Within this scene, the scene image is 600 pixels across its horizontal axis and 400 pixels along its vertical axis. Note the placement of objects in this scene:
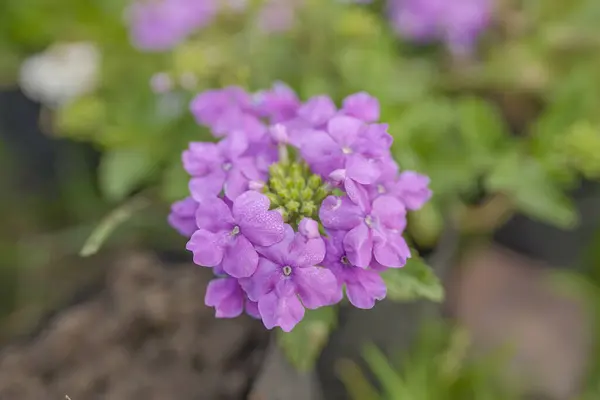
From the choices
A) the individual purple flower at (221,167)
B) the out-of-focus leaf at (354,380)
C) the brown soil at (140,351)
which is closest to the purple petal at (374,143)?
the individual purple flower at (221,167)

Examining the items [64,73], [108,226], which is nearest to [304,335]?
[108,226]

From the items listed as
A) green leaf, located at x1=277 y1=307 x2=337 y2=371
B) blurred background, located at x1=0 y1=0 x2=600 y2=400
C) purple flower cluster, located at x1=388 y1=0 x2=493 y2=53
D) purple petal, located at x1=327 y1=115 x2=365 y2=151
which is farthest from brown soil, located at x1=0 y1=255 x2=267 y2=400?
purple flower cluster, located at x1=388 y1=0 x2=493 y2=53

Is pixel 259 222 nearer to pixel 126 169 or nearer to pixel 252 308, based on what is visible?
pixel 252 308

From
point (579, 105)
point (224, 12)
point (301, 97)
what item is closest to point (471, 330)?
point (579, 105)

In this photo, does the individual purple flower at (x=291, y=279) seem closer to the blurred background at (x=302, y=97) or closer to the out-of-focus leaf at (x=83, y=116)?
the blurred background at (x=302, y=97)

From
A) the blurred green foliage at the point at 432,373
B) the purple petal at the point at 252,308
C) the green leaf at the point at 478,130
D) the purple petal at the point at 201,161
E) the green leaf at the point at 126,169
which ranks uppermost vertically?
the purple petal at the point at 201,161

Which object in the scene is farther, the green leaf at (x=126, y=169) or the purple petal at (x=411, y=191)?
the green leaf at (x=126, y=169)
